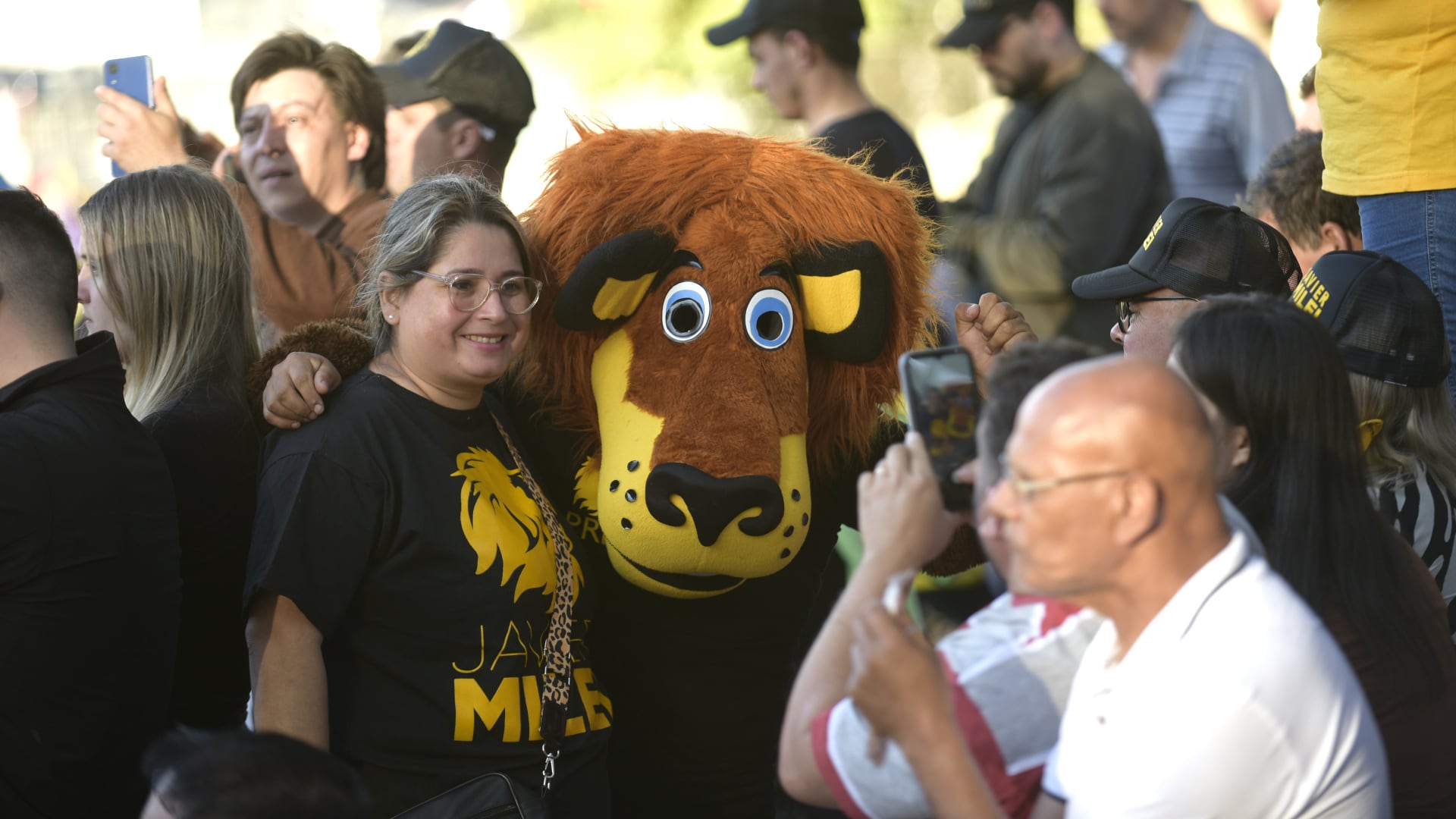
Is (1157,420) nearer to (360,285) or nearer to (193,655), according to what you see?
(360,285)

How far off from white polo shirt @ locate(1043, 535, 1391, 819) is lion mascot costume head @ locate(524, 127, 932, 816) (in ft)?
3.35

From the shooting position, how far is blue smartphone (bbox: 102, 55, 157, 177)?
3.76 m

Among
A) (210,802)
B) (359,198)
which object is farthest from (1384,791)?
(359,198)

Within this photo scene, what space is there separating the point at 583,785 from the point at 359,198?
220 cm

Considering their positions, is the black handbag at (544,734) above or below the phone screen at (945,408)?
below

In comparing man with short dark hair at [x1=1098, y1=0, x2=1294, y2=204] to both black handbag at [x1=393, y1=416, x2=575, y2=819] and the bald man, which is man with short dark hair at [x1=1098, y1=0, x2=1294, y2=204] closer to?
black handbag at [x1=393, y1=416, x2=575, y2=819]

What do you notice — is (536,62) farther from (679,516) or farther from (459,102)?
(679,516)

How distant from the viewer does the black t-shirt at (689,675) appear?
9.30ft

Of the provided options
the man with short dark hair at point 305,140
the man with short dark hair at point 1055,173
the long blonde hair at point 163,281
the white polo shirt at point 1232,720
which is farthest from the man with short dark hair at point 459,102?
the white polo shirt at point 1232,720

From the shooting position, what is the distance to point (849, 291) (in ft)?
8.85

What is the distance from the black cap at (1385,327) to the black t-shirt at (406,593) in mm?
1507

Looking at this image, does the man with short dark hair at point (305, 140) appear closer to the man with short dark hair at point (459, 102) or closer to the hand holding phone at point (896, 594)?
the man with short dark hair at point (459, 102)

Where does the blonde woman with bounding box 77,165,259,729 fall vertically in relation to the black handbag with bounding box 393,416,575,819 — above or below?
above

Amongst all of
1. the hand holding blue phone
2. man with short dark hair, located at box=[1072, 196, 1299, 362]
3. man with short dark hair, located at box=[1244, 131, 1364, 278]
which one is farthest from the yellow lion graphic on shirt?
man with short dark hair, located at box=[1244, 131, 1364, 278]
